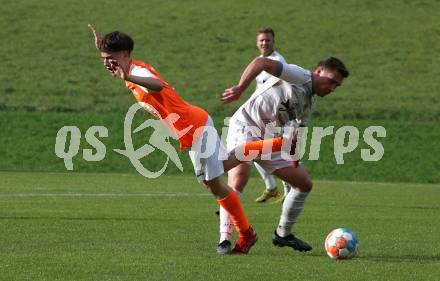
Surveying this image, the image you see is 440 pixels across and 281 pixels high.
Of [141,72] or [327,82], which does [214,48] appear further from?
[141,72]

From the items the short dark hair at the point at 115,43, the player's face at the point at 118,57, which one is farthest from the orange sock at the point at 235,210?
the short dark hair at the point at 115,43

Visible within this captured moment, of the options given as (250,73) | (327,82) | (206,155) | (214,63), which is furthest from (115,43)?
(214,63)

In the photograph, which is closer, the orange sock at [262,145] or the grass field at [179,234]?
the grass field at [179,234]

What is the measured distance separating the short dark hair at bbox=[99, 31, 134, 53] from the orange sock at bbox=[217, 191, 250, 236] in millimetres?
1916

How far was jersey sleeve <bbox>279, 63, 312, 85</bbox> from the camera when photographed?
415 inches

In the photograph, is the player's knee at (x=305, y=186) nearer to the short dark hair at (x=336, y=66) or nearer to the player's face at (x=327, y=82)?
the player's face at (x=327, y=82)

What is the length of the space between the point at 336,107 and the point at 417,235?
28460mm

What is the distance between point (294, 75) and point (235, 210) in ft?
5.15

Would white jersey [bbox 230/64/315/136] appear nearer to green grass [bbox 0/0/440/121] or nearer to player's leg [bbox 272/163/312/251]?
player's leg [bbox 272/163/312/251]

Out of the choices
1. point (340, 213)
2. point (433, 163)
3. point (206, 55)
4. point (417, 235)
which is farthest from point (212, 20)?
point (417, 235)

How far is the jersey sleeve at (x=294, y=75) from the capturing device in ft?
34.6

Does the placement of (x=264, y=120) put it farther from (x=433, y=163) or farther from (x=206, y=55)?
(x=206, y=55)

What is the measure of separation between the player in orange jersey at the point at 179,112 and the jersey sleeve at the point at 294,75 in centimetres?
95

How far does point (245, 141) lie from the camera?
11398mm
